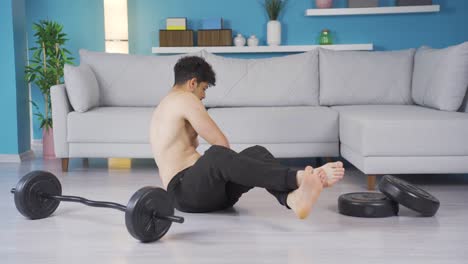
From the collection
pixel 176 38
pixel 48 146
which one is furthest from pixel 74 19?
pixel 48 146

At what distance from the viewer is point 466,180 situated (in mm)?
4285

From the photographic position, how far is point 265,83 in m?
5.21

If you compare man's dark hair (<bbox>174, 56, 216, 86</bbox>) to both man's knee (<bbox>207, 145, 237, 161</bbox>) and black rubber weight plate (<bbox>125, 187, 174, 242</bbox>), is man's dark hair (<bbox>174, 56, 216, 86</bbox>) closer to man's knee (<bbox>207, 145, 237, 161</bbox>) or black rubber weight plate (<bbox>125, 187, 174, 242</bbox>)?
man's knee (<bbox>207, 145, 237, 161</bbox>)

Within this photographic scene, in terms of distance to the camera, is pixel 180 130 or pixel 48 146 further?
pixel 48 146

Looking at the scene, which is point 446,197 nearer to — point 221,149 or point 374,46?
point 221,149

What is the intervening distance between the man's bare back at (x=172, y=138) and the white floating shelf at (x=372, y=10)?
361cm

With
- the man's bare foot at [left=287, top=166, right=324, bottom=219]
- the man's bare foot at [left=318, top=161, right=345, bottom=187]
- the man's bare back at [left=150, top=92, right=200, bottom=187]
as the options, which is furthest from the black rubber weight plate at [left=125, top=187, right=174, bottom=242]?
the man's bare foot at [left=318, top=161, right=345, bottom=187]

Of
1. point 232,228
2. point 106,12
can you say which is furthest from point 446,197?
point 106,12

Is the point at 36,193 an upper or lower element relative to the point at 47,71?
lower

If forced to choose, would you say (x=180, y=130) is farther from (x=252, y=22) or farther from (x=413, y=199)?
(x=252, y=22)

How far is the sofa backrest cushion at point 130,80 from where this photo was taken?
525 centimetres

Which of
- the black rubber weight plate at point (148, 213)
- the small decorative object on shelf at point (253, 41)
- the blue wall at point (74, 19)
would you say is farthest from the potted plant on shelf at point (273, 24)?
the black rubber weight plate at point (148, 213)

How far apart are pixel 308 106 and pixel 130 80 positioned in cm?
147

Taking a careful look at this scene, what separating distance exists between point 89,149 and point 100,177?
1.03ft
